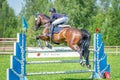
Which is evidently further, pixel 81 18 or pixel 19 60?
pixel 81 18

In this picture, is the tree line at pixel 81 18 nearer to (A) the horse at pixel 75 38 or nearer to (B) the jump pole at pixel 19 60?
(A) the horse at pixel 75 38

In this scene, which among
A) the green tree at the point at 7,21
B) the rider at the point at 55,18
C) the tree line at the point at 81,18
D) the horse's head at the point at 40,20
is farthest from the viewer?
the green tree at the point at 7,21

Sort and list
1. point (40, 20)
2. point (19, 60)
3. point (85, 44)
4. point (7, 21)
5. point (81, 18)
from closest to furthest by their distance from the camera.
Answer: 1. point (19, 60)
2. point (85, 44)
3. point (40, 20)
4. point (81, 18)
5. point (7, 21)

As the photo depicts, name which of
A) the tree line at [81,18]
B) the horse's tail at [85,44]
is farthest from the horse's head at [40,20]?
the tree line at [81,18]

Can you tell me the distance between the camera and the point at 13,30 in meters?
52.6

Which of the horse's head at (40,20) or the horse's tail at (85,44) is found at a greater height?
the horse's head at (40,20)

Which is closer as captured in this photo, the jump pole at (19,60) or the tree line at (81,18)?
the jump pole at (19,60)

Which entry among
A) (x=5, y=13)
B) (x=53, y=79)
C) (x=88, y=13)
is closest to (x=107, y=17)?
(x=88, y=13)

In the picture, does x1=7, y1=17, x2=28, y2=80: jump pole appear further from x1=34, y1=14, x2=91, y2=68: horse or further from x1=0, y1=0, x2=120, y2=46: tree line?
x1=0, y1=0, x2=120, y2=46: tree line

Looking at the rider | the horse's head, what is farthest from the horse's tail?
the horse's head

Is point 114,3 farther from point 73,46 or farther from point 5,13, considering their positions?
point 73,46

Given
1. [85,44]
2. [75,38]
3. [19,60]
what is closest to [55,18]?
[75,38]

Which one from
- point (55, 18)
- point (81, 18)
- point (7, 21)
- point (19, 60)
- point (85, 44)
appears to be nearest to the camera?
point (19, 60)

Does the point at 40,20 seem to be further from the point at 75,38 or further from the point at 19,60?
the point at 19,60
